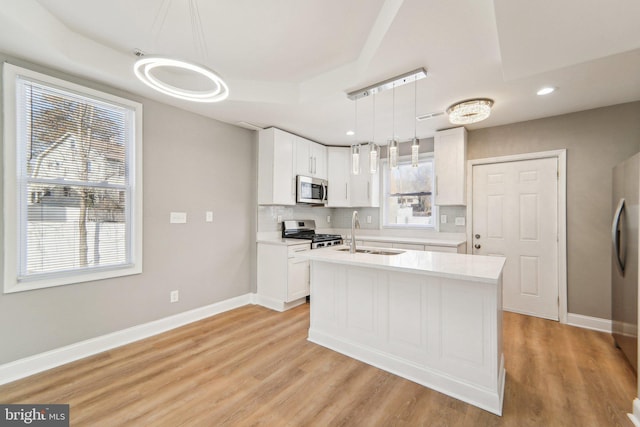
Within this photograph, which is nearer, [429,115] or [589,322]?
[589,322]

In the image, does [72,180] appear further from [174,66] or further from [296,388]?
[296,388]

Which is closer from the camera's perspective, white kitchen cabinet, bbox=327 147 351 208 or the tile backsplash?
the tile backsplash

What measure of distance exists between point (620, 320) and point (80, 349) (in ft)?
16.3

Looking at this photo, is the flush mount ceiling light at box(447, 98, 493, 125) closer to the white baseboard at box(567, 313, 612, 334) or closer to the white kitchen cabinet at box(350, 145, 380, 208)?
the white kitchen cabinet at box(350, 145, 380, 208)

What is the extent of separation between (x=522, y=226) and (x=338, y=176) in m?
2.81

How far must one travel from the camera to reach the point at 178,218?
320 cm

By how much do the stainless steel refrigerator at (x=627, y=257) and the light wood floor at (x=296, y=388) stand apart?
0.23 m

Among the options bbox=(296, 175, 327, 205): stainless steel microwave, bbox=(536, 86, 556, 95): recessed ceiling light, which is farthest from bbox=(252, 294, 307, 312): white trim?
bbox=(536, 86, 556, 95): recessed ceiling light

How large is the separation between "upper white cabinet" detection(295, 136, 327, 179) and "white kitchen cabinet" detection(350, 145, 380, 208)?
2.09ft

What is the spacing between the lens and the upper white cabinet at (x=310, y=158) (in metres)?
4.25

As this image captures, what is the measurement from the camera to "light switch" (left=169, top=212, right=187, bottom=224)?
10.3ft

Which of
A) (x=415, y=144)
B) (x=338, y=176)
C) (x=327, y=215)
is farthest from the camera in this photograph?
(x=327, y=215)

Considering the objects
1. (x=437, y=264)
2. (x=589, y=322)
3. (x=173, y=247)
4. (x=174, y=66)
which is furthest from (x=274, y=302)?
(x=589, y=322)

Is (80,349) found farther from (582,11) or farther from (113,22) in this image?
(582,11)
